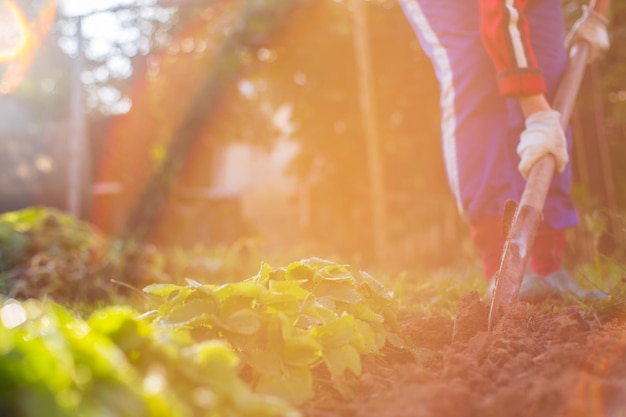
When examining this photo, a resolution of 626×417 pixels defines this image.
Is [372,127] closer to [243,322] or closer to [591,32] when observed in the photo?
[591,32]

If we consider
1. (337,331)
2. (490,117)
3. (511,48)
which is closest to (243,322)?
(337,331)

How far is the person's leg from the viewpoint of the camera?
2.02 metres

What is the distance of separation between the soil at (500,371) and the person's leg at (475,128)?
55cm

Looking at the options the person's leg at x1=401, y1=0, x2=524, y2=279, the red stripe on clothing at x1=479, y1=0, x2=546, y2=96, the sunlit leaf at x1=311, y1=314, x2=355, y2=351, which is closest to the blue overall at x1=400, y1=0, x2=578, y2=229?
the person's leg at x1=401, y1=0, x2=524, y2=279

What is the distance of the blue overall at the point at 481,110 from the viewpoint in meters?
2.03

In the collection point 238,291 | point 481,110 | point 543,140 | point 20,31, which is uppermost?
point 20,31

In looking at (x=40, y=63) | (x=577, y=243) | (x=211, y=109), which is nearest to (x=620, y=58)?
(x=577, y=243)

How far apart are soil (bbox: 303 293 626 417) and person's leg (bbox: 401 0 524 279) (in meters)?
0.55

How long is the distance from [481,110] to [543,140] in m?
0.35

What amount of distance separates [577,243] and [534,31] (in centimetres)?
167

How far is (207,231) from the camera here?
5875 mm

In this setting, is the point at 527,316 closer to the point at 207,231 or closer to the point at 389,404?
the point at 389,404

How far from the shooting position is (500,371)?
1.07m

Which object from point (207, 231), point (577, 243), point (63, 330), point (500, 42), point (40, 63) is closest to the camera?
point (63, 330)
